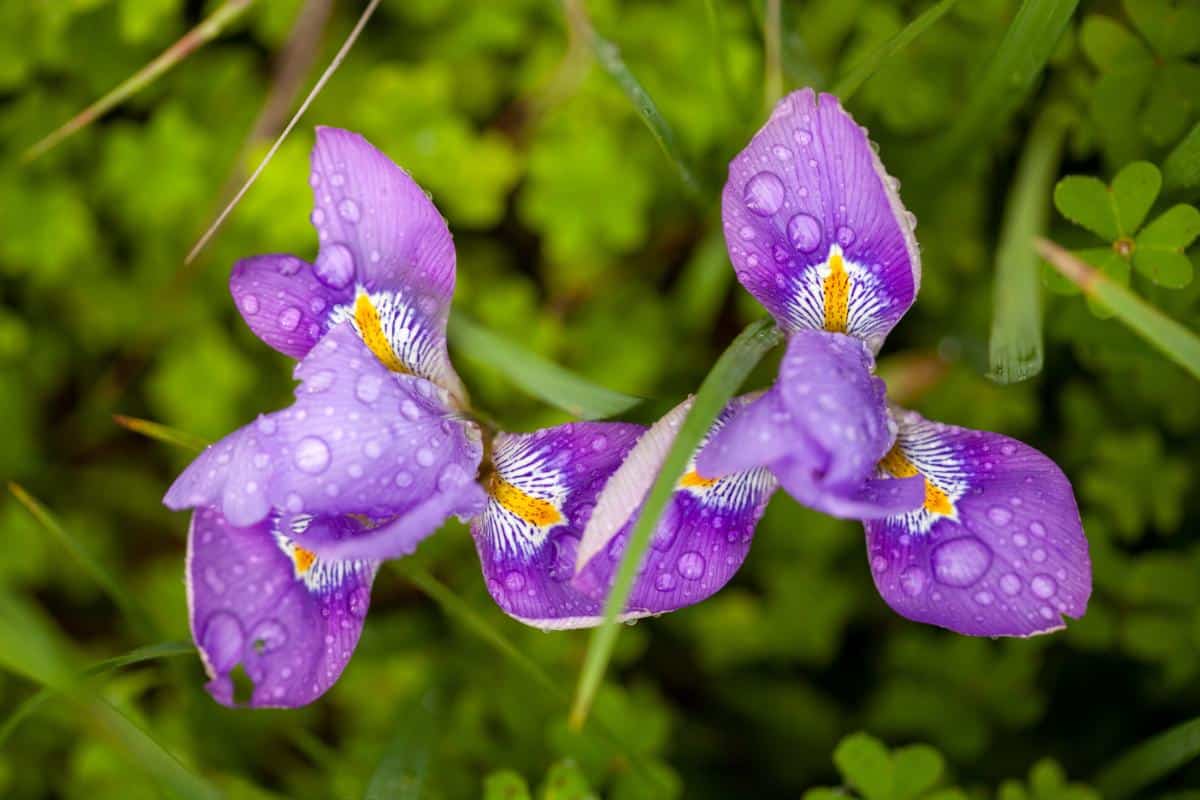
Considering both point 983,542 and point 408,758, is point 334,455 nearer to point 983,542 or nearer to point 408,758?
point 408,758

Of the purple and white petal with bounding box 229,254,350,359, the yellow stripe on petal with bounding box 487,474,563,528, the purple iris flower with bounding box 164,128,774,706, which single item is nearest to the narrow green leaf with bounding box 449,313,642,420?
the purple iris flower with bounding box 164,128,774,706

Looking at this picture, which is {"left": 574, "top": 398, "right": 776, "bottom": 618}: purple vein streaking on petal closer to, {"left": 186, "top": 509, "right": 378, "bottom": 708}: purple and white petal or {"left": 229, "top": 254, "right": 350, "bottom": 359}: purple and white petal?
{"left": 186, "top": 509, "right": 378, "bottom": 708}: purple and white petal

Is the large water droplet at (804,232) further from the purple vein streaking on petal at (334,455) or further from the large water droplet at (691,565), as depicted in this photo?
→ the purple vein streaking on petal at (334,455)

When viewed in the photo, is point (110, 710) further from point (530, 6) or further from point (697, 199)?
point (530, 6)

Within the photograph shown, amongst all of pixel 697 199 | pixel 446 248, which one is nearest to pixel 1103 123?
pixel 697 199

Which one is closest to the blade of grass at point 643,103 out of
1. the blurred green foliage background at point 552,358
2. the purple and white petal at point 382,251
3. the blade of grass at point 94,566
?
the blurred green foliage background at point 552,358

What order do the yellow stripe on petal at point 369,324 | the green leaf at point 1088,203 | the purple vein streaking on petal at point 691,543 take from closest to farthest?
the purple vein streaking on petal at point 691,543
the yellow stripe on petal at point 369,324
the green leaf at point 1088,203

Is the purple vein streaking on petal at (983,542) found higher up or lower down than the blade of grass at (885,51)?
lower down
